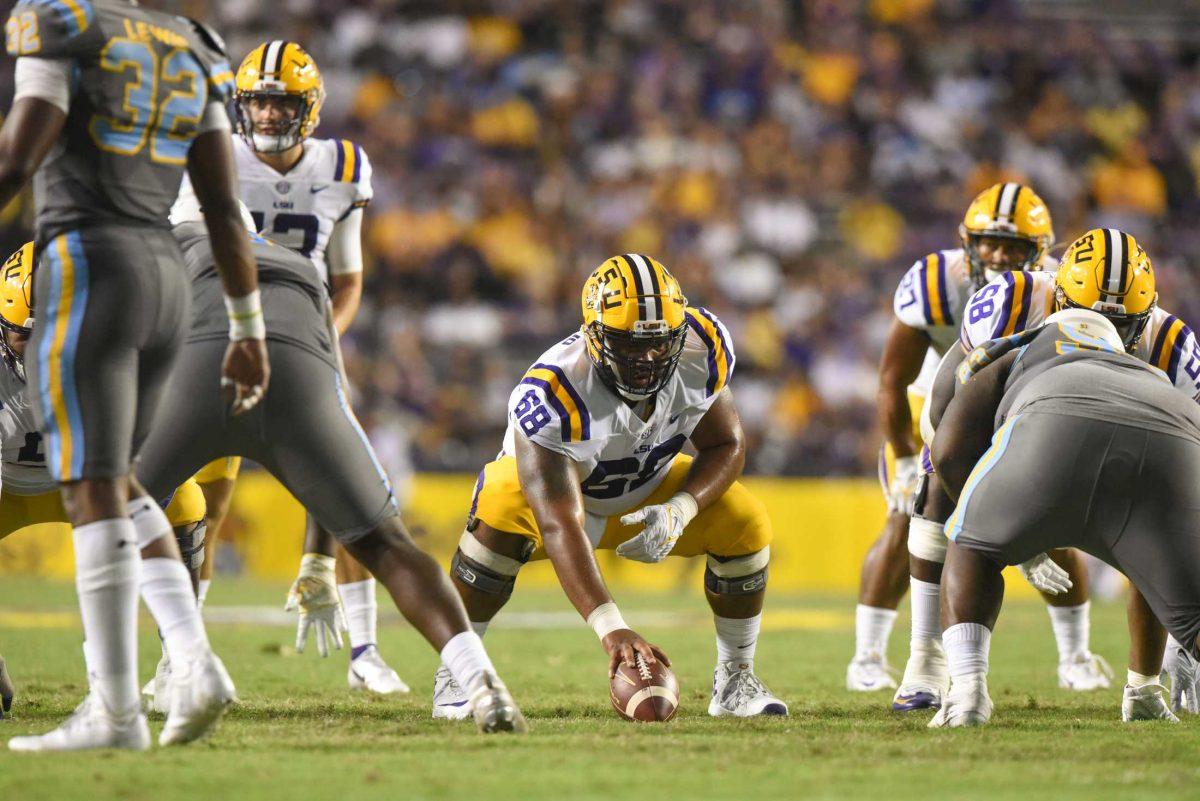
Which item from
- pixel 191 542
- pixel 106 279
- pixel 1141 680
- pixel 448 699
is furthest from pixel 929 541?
pixel 106 279

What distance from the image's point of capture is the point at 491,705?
424 centimetres

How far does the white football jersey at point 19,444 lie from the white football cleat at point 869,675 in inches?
129

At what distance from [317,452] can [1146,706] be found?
2.88m

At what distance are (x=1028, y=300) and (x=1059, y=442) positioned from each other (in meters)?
1.35

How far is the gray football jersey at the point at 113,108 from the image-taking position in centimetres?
380

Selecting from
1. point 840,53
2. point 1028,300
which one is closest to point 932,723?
point 1028,300

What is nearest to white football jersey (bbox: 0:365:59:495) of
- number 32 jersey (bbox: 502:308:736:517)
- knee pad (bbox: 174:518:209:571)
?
knee pad (bbox: 174:518:209:571)

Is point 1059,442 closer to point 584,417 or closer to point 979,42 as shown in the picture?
point 584,417

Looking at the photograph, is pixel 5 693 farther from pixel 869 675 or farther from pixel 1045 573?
pixel 1045 573

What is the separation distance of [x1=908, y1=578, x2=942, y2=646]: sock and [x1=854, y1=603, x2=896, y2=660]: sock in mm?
797

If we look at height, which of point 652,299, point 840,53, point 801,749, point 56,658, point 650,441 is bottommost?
point 56,658

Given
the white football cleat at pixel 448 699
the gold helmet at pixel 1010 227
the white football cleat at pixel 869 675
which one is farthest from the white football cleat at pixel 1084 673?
the white football cleat at pixel 448 699

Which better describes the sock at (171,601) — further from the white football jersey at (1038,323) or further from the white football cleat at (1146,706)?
the white football cleat at (1146,706)

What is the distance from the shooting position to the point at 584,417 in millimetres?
5082
